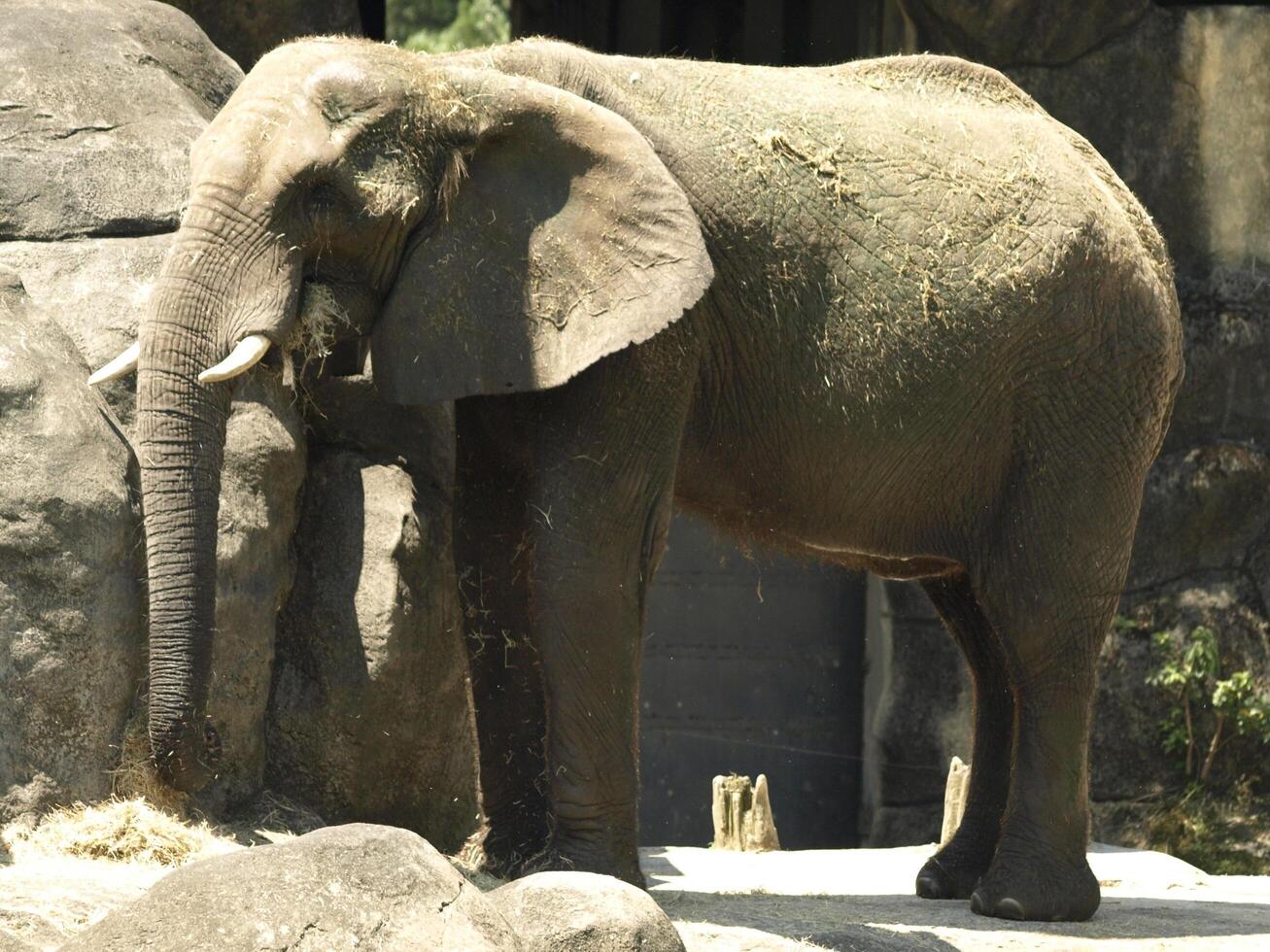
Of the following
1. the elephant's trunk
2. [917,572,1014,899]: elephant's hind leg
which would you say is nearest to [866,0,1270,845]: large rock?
[917,572,1014,899]: elephant's hind leg

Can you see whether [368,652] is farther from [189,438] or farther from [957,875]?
[957,875]

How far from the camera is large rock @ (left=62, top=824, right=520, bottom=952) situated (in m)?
4.29

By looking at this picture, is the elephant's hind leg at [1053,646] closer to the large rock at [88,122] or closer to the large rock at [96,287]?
the large rock at [96,287]

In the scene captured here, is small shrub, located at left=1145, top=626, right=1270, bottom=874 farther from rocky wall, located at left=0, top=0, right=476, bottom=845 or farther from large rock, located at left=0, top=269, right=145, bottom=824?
large rock, located at left=0, top=269, right=145, bottom=824

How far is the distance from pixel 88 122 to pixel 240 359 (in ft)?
6.78

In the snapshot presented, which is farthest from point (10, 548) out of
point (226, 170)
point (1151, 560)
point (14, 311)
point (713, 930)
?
point (1151, 560)

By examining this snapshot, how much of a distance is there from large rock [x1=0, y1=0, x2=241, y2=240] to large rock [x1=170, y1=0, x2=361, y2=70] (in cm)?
193

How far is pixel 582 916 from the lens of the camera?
4980mm

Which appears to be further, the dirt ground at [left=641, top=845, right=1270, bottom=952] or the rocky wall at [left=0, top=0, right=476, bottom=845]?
the rocky wall at [left=0, top=0, right=476, bottom=845]

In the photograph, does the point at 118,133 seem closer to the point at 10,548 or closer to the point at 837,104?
the point at 10,548

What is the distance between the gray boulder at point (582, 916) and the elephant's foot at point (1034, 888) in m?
2.30

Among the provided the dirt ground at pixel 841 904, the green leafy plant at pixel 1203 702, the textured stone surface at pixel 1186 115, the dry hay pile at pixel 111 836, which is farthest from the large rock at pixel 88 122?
the green leafy plant at pixel 1203 702

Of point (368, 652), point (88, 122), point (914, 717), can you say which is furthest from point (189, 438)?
point (914, 717)

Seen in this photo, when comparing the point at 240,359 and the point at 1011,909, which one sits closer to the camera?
the point at 240,359
